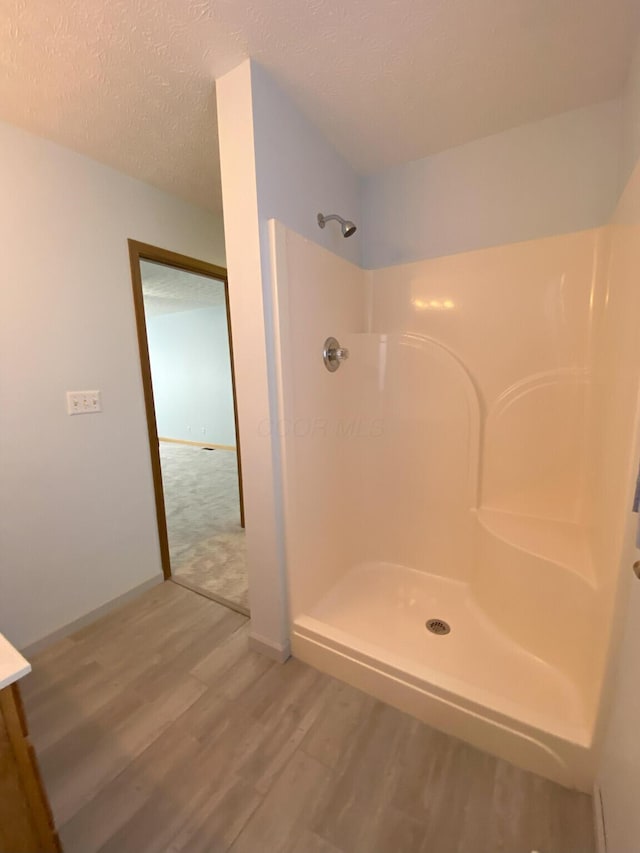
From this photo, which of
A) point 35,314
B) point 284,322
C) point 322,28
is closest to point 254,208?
point 284,322

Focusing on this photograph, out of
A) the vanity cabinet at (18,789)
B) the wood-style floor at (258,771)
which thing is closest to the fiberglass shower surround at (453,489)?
the wood-style floor at (258,771)

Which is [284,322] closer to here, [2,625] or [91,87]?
[91,87]

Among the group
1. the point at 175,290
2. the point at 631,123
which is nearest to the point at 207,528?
the point at 175,290

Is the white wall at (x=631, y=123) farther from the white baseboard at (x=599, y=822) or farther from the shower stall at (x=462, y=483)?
the white baseboard at (x=599, y=822)

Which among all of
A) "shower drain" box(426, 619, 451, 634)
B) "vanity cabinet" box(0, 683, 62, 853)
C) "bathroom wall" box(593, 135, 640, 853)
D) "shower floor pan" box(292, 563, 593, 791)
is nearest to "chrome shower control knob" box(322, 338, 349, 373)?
"bathroom wall" box(593, 135, 640, 853)

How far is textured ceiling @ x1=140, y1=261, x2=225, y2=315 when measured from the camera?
3586 millimetres

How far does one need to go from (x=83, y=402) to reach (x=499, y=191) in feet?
7.61

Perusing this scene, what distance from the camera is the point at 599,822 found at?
0.94m

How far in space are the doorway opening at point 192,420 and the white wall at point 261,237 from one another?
1.26 ft

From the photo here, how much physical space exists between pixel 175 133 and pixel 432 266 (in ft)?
4.46

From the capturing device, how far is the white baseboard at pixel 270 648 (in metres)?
1.58

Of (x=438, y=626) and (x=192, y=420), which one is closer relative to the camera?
(x=438, y=626)

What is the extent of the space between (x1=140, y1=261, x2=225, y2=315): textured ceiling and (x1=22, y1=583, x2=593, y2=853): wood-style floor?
2.80 metres

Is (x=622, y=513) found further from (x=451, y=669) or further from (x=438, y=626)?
(x=438, y=626)
